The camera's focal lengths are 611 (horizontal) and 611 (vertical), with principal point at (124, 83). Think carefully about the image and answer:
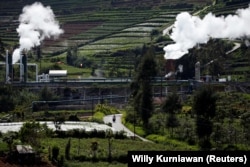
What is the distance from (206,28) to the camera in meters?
98.7

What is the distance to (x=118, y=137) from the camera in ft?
142

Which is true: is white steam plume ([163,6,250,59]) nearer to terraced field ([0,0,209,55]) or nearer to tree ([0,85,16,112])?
terraced field ([0,0,209,55])

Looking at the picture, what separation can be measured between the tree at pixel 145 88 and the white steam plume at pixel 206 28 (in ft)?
134

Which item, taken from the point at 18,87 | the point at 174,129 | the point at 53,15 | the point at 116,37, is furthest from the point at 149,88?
the point at 53,15

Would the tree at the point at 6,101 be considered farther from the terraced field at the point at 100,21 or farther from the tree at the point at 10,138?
the terraced field at the point at 100,21

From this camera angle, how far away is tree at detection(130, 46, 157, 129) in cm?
4991

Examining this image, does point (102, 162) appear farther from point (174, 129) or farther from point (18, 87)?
point (18, 87)

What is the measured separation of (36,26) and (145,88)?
60189 millimetres

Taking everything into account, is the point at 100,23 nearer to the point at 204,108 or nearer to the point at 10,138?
the point at 204,108

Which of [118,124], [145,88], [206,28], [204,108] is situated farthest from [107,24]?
[204,108]

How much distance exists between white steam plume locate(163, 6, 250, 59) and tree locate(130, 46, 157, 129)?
134ft

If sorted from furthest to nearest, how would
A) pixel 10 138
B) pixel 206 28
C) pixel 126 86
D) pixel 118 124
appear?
pixel 206 28
pixel 126 86
pixel 118 124
pixel 10 138

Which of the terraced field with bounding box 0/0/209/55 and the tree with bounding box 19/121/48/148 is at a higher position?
the terraced field with bounding box 0/0/209/55

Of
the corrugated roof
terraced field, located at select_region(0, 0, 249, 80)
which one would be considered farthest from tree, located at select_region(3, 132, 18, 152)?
terraced field, located at select_region(0, 0, 249, 80)
